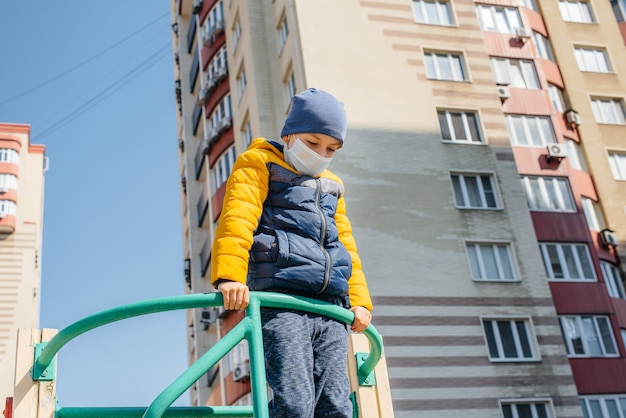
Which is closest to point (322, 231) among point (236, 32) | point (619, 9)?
point (236, 32)

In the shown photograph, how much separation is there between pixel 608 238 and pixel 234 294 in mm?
24756

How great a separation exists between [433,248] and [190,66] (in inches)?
826

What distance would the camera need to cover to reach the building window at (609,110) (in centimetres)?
2925

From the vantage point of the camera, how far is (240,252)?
3.62 m

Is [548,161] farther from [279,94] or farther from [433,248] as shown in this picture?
[279,94]

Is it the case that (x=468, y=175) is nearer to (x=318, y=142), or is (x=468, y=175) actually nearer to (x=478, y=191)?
(x=478, y=191)

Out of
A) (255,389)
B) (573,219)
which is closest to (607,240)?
(573,219)

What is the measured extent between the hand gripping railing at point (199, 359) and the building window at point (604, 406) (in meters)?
21.1

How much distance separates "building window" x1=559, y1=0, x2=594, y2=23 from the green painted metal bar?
30.3 meters

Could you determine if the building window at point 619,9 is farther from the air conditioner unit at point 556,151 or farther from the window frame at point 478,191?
the window frame at point 478,191

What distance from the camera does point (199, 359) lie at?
330cm

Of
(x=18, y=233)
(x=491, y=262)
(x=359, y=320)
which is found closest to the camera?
(x=359, y=320)

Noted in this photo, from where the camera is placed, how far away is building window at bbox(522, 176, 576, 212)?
25.5 meters

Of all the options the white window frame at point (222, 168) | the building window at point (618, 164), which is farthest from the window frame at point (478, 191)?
the white window frame at point (222, 168)
